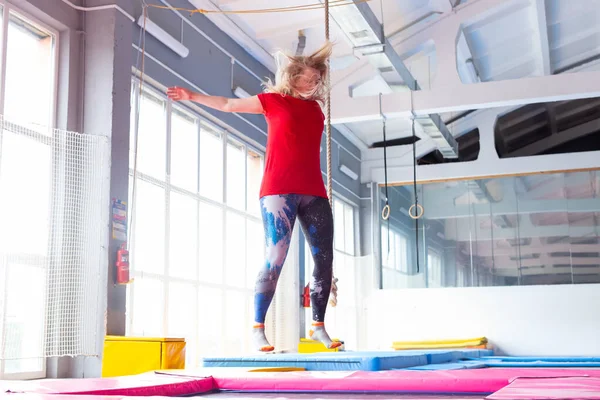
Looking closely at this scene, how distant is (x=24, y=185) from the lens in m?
4.39

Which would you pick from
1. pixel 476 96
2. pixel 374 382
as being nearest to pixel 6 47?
pixel 374 382

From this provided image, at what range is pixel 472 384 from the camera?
207 cm

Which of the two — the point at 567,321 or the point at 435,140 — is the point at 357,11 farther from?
the point at 567,321

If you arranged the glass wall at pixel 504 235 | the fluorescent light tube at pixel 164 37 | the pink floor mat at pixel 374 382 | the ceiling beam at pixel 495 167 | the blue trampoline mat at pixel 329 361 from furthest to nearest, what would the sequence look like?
the ceiling beam at pixel 495 167 < the glass wall at pixel 504 235 < the fluorescent light tube at pixel 164 37 < the blue trampoline mat at pixel 329 361 < the pink floor mat at pixel 374 382

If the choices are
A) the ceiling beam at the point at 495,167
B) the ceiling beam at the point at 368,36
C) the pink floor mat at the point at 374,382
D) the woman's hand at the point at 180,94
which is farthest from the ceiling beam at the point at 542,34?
the pink floor mat at the point at 374,382

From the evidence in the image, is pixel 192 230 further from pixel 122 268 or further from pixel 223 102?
pixel 223 102

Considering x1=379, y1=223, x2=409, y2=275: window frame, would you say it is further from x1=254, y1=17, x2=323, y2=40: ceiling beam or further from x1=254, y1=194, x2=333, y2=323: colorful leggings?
x1=254, y1=194, x2=333, y2=323: colorful leggings

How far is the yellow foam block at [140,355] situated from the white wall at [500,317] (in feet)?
18.1

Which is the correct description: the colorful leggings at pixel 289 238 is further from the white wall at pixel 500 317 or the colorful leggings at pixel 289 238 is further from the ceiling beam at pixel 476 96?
the white wall at pixel 500 317

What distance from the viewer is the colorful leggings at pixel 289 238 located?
299 centimetres

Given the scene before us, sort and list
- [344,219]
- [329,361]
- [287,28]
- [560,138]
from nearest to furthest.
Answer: [329,361] → [287,28] → [344,219] → [560,138]

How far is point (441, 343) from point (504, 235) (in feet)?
6.13

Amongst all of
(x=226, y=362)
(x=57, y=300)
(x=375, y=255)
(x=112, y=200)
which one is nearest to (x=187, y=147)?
(x=112, y=200)

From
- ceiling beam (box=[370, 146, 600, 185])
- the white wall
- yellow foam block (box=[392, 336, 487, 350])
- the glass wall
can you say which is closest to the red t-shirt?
yellow foam block (box=[392, 336, 487, 350])
